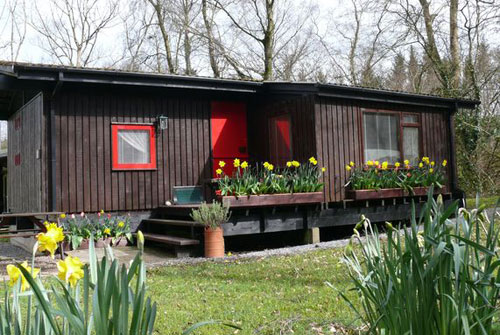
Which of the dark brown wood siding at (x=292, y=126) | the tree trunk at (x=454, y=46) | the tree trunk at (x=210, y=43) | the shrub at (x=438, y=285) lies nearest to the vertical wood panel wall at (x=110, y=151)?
the dark brown wood siding at (x=292, y=126)

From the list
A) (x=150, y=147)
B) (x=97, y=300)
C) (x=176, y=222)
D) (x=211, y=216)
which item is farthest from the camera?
(x=150, y=147)

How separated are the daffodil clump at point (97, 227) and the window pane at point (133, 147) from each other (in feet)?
3.66

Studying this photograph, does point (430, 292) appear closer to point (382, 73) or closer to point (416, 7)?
point (416, 7)

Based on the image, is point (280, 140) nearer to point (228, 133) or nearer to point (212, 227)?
point (228, 133)

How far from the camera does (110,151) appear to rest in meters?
9.12

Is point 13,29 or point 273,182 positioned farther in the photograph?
point 13,29

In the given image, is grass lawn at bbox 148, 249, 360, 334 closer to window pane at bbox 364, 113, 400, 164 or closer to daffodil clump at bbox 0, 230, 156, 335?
daffodil clump at bbox 0, 230, 156, 335

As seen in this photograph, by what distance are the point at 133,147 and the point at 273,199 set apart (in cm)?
315

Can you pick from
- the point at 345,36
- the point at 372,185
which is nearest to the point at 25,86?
→ the point at 372,185

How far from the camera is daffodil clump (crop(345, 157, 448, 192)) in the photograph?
9.47 m

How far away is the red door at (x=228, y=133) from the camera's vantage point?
10234 millimetres

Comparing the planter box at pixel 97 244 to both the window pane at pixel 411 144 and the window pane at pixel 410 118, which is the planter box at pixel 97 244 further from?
the window pane at pixel 410 118

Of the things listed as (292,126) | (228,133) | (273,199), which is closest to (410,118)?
(292,126)

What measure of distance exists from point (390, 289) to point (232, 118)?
29.1 feet
